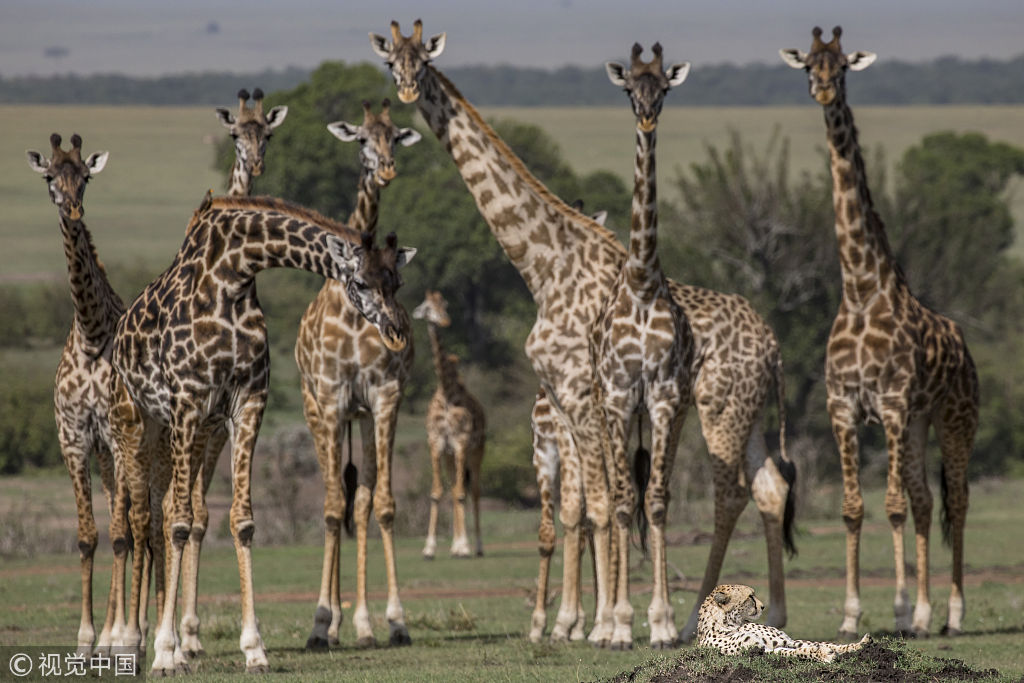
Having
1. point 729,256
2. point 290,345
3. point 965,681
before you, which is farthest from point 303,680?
point 290,345

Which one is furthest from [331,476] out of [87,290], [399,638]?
[87,290]

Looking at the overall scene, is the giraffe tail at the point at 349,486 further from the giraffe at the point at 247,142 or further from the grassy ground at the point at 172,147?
the grassy ground at the point at 172,147

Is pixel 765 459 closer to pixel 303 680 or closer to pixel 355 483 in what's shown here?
pixel 355 483

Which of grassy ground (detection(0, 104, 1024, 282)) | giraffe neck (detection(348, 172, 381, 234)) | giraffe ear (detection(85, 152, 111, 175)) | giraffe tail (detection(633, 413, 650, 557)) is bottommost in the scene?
giraffe tail (detection(633, 413, 650, 557))

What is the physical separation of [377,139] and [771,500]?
4.37 m

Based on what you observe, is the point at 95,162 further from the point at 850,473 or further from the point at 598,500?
the point at 850,473

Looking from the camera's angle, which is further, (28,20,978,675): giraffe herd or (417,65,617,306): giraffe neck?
(417,65,617,306): giraffe neck

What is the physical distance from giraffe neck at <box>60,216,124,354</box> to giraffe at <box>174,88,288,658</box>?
3.87ft

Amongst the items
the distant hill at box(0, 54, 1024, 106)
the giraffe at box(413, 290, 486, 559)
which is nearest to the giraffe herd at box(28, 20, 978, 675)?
the giraffe at box(413, 290, 486, 559)

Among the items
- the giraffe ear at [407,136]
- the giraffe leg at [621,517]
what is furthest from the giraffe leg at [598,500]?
the giraffe ear at [407,136]

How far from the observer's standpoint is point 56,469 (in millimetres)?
36375

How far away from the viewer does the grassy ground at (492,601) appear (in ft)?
35.7

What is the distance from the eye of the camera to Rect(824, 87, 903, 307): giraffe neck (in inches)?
514

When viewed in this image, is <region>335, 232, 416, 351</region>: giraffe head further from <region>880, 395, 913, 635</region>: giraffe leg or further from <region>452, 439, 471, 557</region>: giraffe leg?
<region>452, 439, 471, 557</region>: giraffe leg
